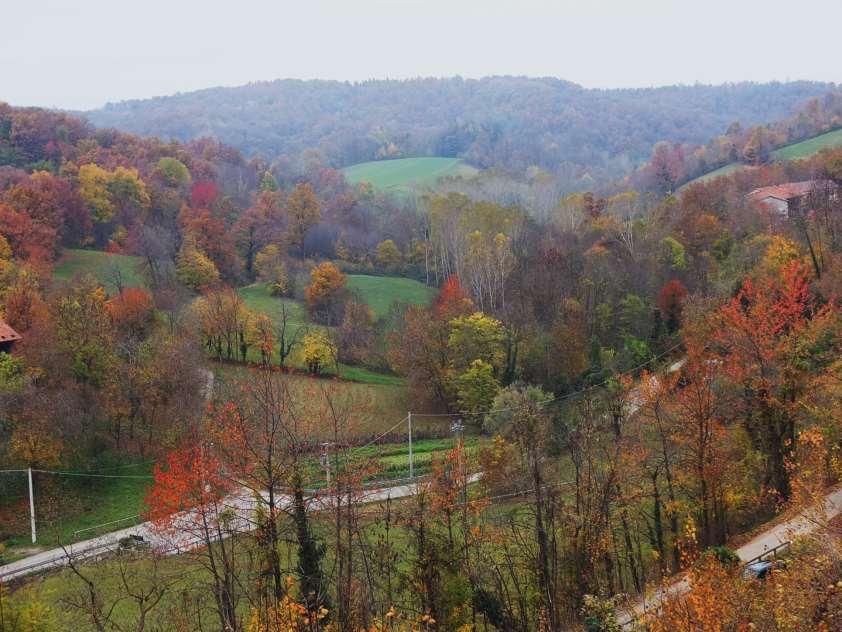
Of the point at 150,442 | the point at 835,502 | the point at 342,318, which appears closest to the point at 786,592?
the point at 835,502

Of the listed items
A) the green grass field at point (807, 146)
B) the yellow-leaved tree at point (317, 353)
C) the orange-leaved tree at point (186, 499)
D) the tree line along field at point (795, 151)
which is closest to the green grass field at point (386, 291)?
the yellow-leaved tree at point (317, 353)

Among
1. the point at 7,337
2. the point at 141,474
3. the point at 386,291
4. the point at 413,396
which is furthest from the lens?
the point at 386,291

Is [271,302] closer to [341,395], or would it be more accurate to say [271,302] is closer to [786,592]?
[341,395]

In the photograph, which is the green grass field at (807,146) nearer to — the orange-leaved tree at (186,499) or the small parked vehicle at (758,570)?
the small parked vehicle at (758,570)

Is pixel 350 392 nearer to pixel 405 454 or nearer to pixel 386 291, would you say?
pixel 405 454

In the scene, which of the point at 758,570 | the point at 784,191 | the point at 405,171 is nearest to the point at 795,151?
the point at 784,191

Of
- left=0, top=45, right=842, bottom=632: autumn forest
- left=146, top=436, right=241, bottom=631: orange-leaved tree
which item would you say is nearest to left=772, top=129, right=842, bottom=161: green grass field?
left=0, top=45, right=842, bottom=632: autumn forest

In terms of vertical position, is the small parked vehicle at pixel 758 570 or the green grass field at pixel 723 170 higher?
the green grass field at pixel 723 170
